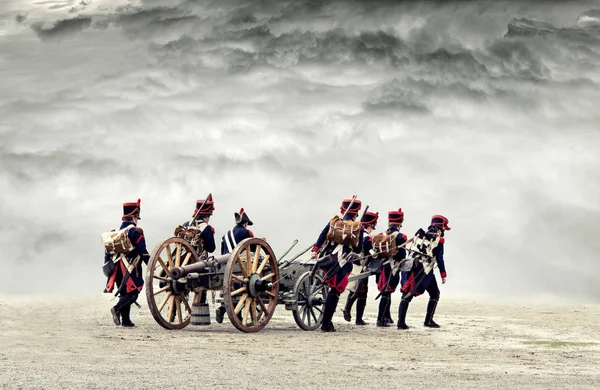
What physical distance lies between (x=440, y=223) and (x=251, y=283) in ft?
11.7

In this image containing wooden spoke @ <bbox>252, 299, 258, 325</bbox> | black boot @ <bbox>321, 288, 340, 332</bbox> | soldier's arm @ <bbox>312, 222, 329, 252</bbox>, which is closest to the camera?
wooden spoke @ <bbox>252, 299, 258, 325</bbox>

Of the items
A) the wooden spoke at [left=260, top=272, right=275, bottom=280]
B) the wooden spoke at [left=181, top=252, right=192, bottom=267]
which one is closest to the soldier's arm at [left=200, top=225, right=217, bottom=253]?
the wooden spoke at [left=181, top=252, right=192, bottom=267]

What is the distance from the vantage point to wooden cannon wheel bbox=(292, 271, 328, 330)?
16359 mm

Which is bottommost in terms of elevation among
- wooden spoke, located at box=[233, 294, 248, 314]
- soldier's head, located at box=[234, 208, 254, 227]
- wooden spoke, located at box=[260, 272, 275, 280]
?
wooden spoke, located at box=[233, 294, 248, 314]

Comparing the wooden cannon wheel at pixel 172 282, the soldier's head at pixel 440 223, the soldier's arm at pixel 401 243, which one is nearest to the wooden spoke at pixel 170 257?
the wooden cannon wheel at pixel 172 282

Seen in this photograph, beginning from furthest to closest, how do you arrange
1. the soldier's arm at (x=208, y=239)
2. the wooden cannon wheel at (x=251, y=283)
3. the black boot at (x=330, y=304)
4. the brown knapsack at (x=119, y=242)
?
the soldier's arm at (x=208, y=239) → the brown knapsack at (x=119, y=242) → the black boot at (x=330, y=304) → the wooden cannon wheel at (x=251, y=283)

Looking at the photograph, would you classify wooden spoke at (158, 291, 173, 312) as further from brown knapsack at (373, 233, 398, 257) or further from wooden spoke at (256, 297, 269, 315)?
brown knapsack at (373, 233, 398, 257)

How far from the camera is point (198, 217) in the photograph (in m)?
17.3

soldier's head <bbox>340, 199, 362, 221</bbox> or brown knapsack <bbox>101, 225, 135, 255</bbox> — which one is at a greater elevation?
soldier's head <bbox>340, 199, 362, 221</bbox>

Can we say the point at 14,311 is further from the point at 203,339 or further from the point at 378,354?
the point at 378,354

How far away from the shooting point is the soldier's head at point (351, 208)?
54.1 feet

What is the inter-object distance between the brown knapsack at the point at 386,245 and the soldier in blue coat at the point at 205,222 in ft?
8.59

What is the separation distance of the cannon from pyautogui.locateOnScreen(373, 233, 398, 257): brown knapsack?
51.1 inches

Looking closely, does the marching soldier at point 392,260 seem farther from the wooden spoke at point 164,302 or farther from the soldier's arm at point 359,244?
the wooden spoke at point 164,302
